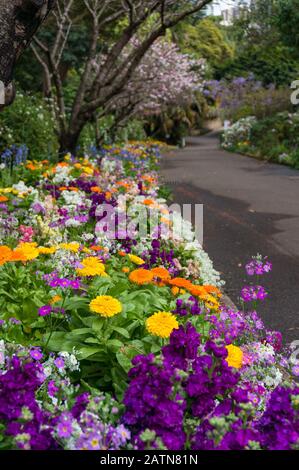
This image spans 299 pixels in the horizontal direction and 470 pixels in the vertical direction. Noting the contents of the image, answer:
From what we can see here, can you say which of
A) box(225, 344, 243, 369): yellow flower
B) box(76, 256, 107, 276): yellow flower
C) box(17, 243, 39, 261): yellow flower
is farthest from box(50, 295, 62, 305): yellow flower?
box(225, 344, 243, 369): yellow flower

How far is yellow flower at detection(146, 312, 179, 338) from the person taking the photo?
2.31 m

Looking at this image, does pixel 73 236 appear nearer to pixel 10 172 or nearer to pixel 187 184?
pixel 10 172

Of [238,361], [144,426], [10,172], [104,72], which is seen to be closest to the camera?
[144,426]

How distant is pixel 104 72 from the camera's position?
10.2 metres

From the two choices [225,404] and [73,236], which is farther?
[73,236]

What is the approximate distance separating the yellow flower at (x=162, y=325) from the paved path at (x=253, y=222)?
2.39 meters

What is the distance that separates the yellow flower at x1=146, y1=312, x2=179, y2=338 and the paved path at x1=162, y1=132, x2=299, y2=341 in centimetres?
239

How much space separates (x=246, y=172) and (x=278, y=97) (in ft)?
28.6

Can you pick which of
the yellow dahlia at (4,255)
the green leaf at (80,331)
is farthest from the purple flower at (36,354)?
the yellow dahlia at (4,255)

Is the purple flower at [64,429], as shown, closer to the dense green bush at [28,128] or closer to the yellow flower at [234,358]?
the yellow flower at [234,358]

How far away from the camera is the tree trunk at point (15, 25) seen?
3145 millimetres

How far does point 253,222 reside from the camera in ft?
28.5

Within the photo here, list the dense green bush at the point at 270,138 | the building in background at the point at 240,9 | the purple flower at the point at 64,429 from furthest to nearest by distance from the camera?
the dense green bush at the point at 270,138 → the building in background at the point at 240,9 → the purple flower at the point at 64,429
